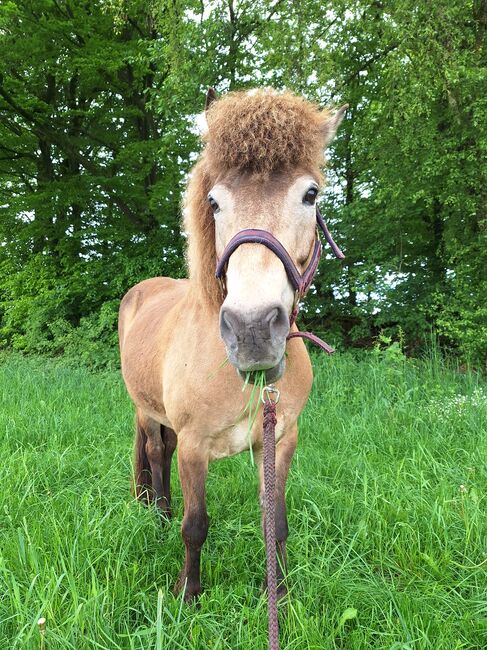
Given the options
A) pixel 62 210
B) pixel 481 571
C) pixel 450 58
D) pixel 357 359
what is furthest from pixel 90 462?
pixel 62 210

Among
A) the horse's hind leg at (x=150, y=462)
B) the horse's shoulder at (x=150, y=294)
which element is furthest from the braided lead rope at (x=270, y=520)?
the horse's shoulder at (x=150, y=294)

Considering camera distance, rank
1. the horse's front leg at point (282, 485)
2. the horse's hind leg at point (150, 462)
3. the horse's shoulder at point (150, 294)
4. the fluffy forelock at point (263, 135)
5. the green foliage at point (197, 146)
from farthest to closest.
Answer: the green foliage at point (197, 146), the horse's shoulder at point (150, 294), the horse's hind leg at point (150, 462), the horse's front leg at point (282, 485), the fluffy forelock at point (263, 135)

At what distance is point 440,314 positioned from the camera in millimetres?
5520

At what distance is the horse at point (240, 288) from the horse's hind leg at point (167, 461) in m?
0.33

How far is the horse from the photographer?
1.21 metres

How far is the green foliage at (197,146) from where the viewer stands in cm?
500

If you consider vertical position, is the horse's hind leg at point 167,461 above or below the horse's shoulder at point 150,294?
below

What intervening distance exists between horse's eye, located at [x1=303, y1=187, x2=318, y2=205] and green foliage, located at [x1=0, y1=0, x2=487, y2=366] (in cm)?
397

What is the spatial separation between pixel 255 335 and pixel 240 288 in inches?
5.4

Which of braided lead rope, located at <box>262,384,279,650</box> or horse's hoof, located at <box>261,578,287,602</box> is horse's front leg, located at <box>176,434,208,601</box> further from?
braided lead rope, located at <box>262,384,279,650</box>

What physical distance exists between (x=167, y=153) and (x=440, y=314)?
5.89m

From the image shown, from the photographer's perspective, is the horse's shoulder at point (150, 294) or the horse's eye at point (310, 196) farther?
the horse's shoulder at point (150, 294)

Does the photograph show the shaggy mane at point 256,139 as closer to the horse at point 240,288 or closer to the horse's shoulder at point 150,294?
the horse at point 240,288

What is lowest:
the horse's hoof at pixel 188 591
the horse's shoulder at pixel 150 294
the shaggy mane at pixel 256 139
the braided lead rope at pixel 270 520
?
the horse's hoof at pixel 188 591
